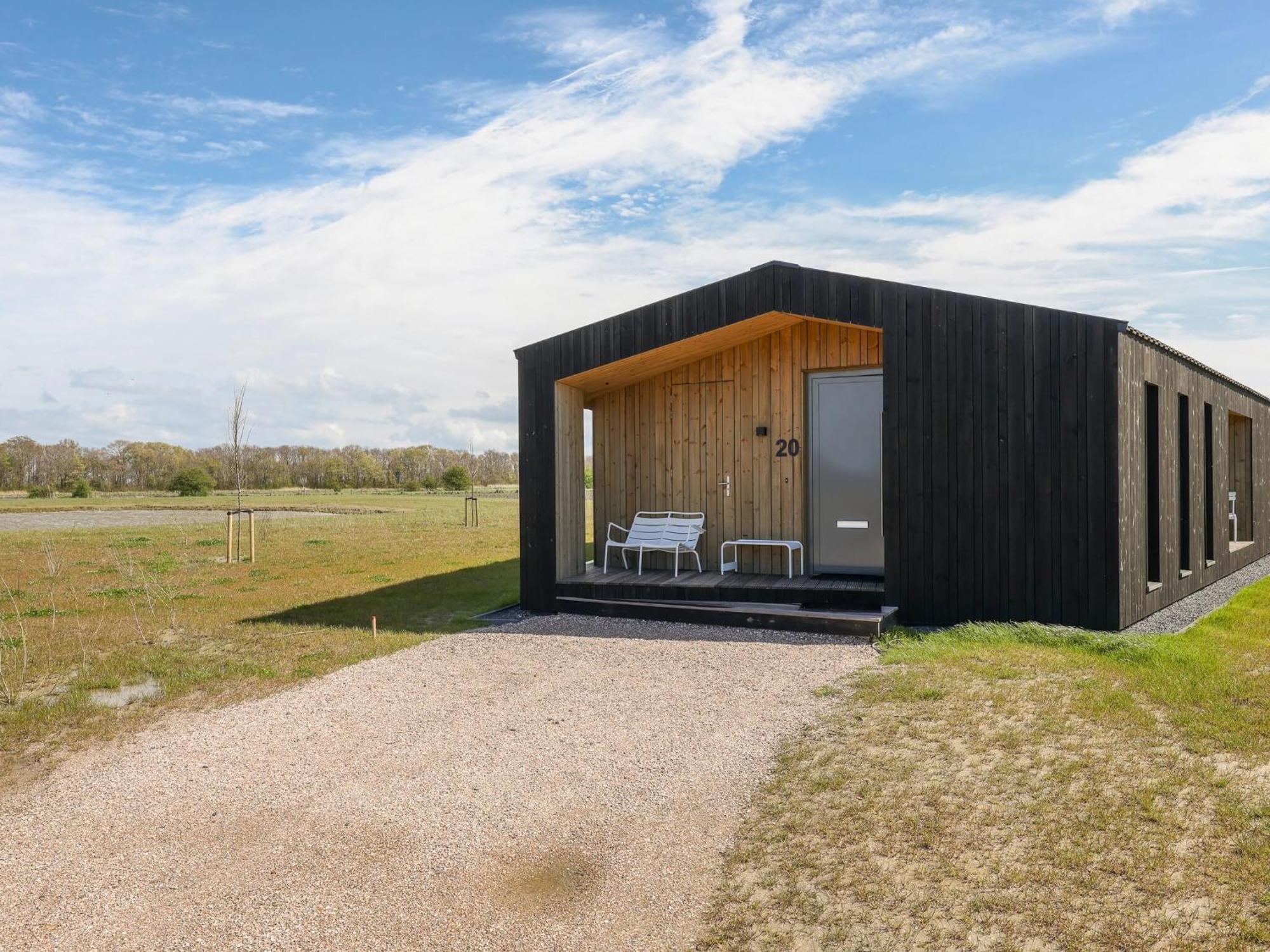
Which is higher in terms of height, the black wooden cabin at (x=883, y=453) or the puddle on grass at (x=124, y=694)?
the black wooden cabin at (x=883, y=453)

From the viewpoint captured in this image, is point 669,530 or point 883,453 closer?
point 883,453

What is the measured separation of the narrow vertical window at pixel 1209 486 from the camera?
393 inches

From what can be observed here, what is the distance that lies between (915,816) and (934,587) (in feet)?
13.6

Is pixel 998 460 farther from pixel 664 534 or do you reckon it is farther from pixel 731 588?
pixel 664 534

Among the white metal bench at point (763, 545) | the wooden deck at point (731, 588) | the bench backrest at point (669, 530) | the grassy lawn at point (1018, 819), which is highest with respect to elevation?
the bench backrest at point (669, 530)

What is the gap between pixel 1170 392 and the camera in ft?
27.0

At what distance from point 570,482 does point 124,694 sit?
441 cm

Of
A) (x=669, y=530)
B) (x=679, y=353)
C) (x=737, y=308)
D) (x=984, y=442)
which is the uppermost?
(x=737, y=308)

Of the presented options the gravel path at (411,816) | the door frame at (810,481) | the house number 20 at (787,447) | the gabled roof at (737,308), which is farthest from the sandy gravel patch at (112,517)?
the gravel path at (411,816)

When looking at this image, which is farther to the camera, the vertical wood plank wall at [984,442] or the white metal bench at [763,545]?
the white metal bench at [763,545]

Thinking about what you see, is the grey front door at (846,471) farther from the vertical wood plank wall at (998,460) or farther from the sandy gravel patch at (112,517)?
the sandy gravel patch at (112,517)

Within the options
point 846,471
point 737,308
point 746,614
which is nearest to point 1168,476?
point 846,471

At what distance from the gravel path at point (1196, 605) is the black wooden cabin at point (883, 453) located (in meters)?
0.15

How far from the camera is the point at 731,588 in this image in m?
7.64
